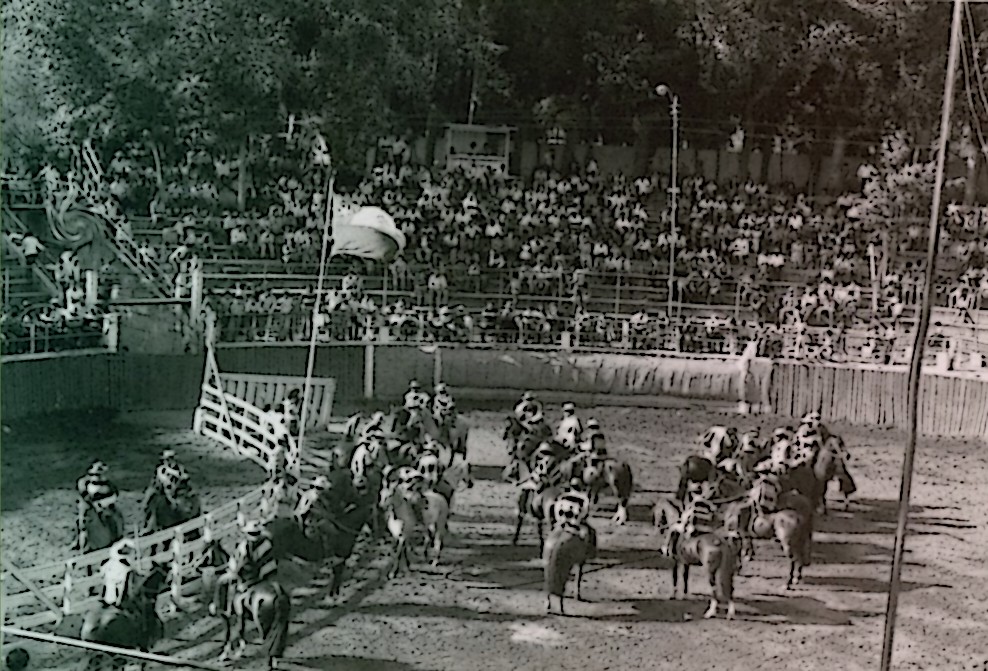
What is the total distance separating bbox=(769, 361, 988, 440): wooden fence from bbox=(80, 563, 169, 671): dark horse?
2.58 metres

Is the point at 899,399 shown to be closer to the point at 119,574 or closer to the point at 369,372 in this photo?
the point at 369,372

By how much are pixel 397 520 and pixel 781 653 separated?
58.8 inches

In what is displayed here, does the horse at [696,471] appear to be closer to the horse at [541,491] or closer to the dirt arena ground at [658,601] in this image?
the dirt arena ground at [658,601]

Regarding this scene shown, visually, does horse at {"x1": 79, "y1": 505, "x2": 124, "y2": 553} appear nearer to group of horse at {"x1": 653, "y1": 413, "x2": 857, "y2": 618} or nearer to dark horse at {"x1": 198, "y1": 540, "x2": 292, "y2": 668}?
dark horse at {"x1": 198, "y1": 540, "x2": 292, "y2": 668}

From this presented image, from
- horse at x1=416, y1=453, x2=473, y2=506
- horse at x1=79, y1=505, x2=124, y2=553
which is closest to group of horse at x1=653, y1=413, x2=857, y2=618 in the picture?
horse at x1=416, y1=453, x2=473, y2=506

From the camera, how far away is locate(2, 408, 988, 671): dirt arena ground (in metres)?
4.43

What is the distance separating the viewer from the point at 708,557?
4469 mm

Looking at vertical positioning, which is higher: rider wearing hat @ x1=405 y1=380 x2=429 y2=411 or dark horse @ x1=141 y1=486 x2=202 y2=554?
rider wearing hat @ x1=405 y1=380 x2=429 y2=411

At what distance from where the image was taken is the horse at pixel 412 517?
4.63 m

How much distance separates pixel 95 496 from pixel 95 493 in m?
0.01

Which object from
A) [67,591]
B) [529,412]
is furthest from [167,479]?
[529,412]

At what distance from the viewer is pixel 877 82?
175 inches

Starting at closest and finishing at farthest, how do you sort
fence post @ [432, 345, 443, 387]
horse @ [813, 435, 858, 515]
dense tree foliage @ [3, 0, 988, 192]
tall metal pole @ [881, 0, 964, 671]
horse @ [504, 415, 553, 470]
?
tall metal pole @ [881, 0, 964, 671] → dense tree foliage @ [3, 0, 988, 192] → horse @ [813, 435, 858, 515] → horse @ [504, 415, 553, 470] → fence post @ [432, 345, 443, 387]

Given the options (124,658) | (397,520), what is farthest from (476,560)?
(124,658)
